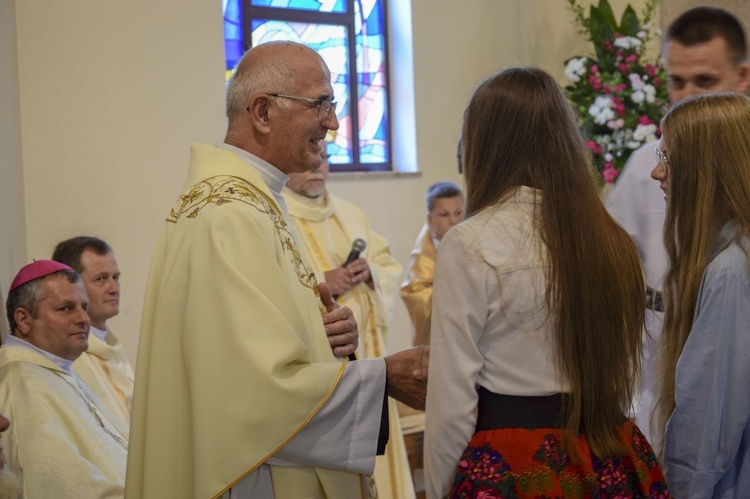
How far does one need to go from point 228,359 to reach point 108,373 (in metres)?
2.77

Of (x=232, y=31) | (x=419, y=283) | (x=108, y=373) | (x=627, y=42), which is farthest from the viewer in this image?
(x=627, y=42)

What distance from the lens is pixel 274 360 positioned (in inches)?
87.9

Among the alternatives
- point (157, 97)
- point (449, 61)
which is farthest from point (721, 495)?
point (449, 61)

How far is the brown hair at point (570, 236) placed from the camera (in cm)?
221

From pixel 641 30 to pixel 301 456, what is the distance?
6671 mm

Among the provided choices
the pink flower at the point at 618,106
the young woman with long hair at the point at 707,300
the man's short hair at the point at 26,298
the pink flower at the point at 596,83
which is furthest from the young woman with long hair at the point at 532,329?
the pink flower at the point at 596,83

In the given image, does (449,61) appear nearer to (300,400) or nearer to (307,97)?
(307,97)

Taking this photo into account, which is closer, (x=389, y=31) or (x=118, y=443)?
(x=118, y=443)

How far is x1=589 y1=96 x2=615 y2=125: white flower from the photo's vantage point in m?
7.56

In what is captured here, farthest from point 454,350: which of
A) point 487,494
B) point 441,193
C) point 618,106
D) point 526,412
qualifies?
point 618,106

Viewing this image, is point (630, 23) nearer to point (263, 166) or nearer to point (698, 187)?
point (698, 187)

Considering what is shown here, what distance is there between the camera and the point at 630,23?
26.1 ft

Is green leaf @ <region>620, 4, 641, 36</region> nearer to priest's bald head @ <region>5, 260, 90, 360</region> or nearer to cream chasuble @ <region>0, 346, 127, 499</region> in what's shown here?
priest's bald head @ <region>5, 260, 90, 360</region>

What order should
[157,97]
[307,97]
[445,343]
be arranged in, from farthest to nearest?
[157,97] → [307,97] → [445,343]
